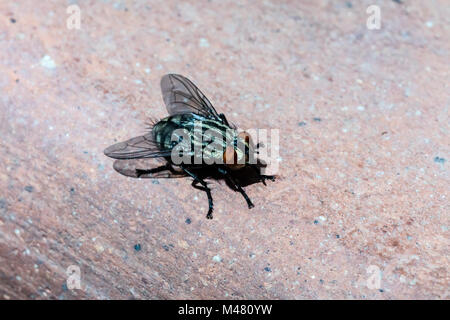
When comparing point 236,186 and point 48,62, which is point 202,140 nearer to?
point 236,186

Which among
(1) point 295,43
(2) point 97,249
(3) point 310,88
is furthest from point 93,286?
(1) point 295,43

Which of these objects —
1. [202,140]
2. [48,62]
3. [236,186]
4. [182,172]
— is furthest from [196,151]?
[48,62]

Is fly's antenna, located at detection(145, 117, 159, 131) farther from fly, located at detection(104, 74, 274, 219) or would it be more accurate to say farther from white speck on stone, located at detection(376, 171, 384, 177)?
white speck on stone, located at detection(376, 171, 384, 177)

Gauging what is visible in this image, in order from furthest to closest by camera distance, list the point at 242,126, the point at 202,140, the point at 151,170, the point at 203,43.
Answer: the point at 203,43, the point at 242,126, the point at 151,170, the point at 202,140

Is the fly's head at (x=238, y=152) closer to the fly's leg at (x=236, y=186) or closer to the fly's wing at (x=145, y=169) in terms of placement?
the fly's leg at (x=236, y=186)

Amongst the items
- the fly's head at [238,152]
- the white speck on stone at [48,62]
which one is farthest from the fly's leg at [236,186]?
the white speck on stone at [48,62]
